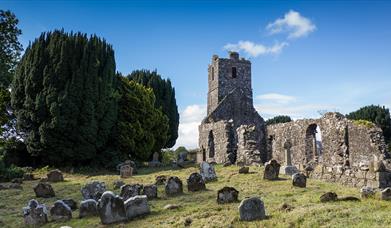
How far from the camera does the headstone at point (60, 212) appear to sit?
32.5 ft

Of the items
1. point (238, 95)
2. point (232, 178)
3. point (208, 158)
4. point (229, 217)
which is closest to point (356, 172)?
point (232, 178)

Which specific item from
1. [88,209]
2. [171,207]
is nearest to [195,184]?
[171,207]

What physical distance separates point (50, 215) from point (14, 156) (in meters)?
15.0

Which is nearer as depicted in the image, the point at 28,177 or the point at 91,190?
the point at 91,190

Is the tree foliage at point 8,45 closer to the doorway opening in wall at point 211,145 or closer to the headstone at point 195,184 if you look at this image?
the doorway opening in wall at point 211,145

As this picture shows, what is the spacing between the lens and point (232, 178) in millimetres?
14547

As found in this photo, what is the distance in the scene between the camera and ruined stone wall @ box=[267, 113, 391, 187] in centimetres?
1355

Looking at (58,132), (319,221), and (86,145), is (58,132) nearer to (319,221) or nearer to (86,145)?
(86,145)

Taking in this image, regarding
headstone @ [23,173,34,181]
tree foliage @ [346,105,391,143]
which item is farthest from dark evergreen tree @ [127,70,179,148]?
tree foliage @ [346,105,391,143]

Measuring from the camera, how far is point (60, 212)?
10008mm

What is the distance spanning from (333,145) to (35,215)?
56.5ft

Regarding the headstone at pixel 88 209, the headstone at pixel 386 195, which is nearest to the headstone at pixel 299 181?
the headstone at pixel 386 195

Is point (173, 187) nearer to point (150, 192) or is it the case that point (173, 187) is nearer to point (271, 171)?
point (150, 192)

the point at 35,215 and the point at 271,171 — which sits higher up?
the point at 271,171
